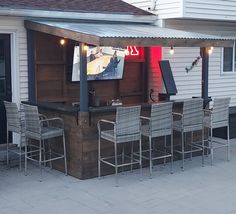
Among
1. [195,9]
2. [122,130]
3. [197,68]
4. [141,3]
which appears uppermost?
[141,3]

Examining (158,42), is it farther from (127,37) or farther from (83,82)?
(83,82)

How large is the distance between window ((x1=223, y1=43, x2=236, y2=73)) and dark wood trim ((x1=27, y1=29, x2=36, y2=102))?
16.6 ft

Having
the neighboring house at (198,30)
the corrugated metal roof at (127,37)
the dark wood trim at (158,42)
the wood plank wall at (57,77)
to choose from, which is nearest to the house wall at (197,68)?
the neighboring house at (198,30)

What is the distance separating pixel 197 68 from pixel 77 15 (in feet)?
10.9

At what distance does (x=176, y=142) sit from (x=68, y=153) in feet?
6.92

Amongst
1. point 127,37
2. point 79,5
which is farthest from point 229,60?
point 127,37

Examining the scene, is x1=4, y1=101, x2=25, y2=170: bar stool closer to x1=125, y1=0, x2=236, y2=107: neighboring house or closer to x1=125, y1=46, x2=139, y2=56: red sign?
x1=125, y1=46, x2=139, y2=56: red sign

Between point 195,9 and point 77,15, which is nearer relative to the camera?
point 77,15

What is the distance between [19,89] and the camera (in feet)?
27.3

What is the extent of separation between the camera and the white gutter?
25.9 feet

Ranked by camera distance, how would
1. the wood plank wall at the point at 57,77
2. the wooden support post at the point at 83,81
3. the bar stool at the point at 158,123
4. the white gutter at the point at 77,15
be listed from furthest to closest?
the wood plank wall at the point at 57,77, the white gutter at the point at 77,15, the bar stool at the point at 158,123, the wooden support post at the point at 83,81

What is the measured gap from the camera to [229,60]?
11.4m

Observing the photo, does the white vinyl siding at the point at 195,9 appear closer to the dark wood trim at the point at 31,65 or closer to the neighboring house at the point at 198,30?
the neighboring house at the point at 198,30

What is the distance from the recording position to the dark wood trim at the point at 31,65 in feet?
27.2
